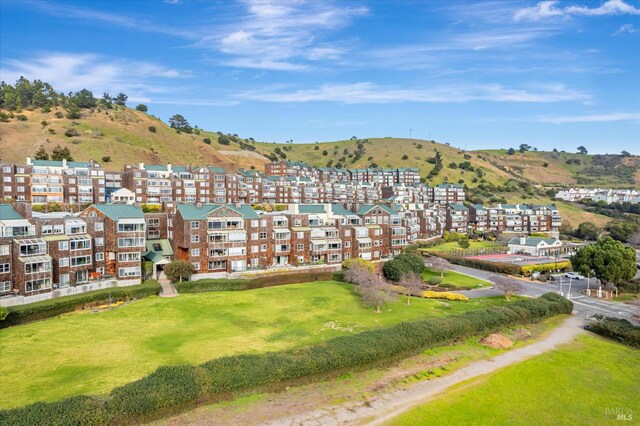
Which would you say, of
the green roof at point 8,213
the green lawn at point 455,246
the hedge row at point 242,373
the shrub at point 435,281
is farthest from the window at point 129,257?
the green lawn at point 455,246

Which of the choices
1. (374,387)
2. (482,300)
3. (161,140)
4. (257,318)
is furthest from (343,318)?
(161,140)

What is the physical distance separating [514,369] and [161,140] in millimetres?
181804

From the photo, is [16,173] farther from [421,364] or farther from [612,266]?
[612,266]

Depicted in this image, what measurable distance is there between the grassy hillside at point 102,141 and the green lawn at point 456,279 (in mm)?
115175

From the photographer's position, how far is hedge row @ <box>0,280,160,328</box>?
47.8 meters

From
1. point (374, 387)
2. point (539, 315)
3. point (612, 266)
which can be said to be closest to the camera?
point (374, 387)

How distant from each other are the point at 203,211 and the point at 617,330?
6287cm

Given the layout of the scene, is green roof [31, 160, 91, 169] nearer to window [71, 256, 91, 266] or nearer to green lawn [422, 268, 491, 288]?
window [71, 256, 91, 266]

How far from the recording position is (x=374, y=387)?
3706cm

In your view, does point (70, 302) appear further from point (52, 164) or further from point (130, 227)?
point (52, 164)

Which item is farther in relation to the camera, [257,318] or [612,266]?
[612,266]

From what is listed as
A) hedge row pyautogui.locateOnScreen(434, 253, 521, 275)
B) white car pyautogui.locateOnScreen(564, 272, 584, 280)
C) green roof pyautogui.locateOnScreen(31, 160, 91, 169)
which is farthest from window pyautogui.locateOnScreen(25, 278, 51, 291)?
white car pyautogui.locateOnScreen(564, 272, 584, 280)

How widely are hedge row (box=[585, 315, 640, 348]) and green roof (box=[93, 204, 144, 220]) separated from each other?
2676 inches

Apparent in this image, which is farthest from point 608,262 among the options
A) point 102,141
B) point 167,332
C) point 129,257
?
point 102,141
